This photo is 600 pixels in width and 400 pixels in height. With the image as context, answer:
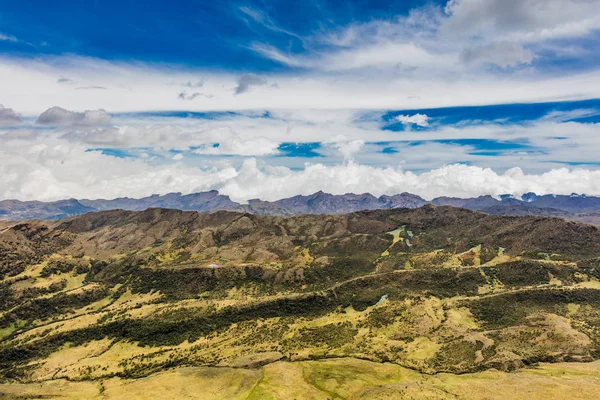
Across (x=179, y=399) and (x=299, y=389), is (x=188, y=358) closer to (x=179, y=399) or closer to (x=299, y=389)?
(x=179, y=399)

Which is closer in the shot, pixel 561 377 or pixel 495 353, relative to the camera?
pixel 561 377

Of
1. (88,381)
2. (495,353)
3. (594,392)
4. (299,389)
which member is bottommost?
(88,381)

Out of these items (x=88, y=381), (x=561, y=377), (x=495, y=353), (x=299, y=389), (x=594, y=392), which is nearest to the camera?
(x=594, y=392)

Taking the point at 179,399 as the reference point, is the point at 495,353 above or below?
above

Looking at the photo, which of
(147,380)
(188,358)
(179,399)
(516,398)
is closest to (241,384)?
(179,399)

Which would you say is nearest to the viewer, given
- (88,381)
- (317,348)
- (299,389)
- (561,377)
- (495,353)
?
(561,377)

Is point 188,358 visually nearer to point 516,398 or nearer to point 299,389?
point 299,389

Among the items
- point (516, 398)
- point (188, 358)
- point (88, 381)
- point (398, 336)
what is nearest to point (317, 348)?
point (398, 336)

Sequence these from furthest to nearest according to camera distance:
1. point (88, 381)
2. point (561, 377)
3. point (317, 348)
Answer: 1. point (317, 348)
2. point (88, 381)
3. point (561, 377)

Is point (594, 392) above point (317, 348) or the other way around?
above
